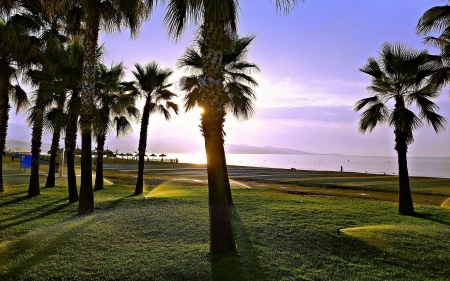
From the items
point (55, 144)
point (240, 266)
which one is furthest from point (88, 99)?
point (55, 144)

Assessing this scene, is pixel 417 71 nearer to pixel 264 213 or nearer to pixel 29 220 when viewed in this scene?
pixel 264 213

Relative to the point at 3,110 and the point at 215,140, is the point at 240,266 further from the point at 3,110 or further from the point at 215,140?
the point at 3,110

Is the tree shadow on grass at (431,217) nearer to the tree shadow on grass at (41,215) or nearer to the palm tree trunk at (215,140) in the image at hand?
the palm tree trunk at (215,140)

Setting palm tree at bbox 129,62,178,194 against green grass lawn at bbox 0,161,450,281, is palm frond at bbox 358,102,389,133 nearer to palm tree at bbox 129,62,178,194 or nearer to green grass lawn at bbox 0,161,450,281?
green grass lawn at bbox 0,161,450,281

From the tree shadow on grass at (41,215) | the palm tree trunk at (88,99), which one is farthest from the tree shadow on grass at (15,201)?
the palm tree trunk at (88,99)

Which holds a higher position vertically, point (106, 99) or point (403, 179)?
point (106, 99)

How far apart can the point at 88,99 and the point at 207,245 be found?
6.75 m

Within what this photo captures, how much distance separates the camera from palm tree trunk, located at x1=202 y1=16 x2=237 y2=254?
21.9ft

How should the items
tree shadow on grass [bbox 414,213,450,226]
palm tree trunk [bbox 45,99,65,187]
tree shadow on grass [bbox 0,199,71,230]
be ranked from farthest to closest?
palm tree trunk [bbox 45,99,65,187] < tree shadow on grass [bbox 414,213,450,226] < tree shadow on grass [bbox 0,199,71,230]

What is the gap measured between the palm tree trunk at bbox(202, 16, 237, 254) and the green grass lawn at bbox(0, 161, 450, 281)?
43cm

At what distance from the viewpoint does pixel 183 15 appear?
7641 millimetres

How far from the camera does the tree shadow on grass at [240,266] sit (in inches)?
217

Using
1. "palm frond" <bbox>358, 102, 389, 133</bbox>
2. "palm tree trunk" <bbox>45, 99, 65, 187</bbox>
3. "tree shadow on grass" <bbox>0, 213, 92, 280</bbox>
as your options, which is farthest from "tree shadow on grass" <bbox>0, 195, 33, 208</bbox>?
"palm frond" <bbox>358, 102, 389, 133</bbox>

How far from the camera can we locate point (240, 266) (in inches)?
236
